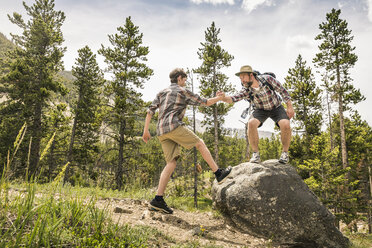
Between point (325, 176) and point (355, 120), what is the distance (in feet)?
60.3

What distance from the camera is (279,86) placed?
4.49 metres

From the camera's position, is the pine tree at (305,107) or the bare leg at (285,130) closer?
the bare leg at (285,130)

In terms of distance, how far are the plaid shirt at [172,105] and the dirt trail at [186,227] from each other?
4.74 ft

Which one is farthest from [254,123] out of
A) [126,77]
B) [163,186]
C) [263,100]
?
[126,77]

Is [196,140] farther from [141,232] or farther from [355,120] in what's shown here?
[355,120]

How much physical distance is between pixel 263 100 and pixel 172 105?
2180mm

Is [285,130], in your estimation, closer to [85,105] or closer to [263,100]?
[263,100]

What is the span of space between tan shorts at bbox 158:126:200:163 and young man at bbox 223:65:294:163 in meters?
1.29

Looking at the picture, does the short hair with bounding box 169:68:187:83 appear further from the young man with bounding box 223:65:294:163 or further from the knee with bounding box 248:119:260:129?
the knee with bounding box 248:119:260:129

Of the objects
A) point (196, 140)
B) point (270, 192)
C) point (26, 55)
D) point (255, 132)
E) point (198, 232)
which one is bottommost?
point (198, 232)

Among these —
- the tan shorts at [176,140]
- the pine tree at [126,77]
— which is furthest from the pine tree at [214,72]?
the tan shorts at [176,140]

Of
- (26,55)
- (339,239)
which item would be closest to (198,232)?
(339,239)

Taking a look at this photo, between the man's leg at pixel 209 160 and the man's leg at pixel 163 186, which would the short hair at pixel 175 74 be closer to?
the man's leg at pixel 209 160

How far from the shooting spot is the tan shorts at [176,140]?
3613 millimetres
